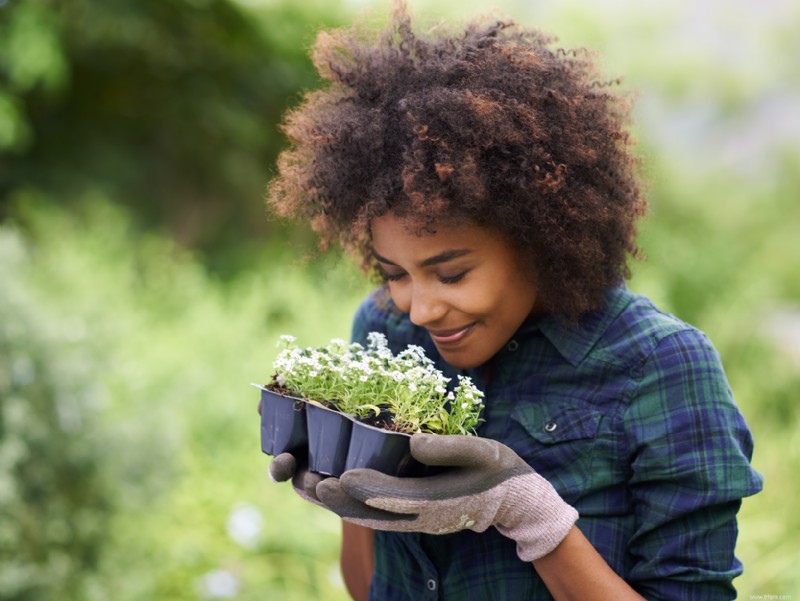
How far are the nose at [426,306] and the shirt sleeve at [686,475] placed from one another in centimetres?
33

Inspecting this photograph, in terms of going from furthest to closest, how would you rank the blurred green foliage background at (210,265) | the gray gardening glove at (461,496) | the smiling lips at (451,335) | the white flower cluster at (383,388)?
the blurred green foliage background at (210,265), the smiling lips at (451,335), the white flower cluster at (383,388), the gray gardening glove at (461,496)

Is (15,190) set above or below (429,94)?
above

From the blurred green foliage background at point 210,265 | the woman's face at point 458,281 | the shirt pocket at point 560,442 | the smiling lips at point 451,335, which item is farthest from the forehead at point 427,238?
the blurred green foliage background at point 210,265

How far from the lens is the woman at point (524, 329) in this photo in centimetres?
127

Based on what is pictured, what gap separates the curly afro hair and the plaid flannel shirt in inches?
3.7

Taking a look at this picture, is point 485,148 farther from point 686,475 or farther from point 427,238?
point 686,475

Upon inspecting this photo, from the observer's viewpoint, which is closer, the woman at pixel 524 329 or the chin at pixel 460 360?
the woman at pixel 524 329

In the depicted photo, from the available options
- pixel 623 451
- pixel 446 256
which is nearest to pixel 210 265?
pixel 446 256

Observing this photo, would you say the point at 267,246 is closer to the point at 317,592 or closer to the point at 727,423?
the point at 317,592

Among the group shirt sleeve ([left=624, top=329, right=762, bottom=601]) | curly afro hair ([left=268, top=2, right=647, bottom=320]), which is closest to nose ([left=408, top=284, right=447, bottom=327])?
curly afro hair ([left=268, top=2, right=647, bottom=320])

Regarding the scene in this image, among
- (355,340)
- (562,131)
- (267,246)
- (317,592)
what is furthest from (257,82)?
(562,131)

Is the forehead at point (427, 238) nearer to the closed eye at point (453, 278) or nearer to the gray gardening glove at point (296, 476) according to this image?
the closed eye at point (453, 278)

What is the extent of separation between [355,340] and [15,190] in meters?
4.65

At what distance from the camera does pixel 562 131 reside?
4.47 ft
